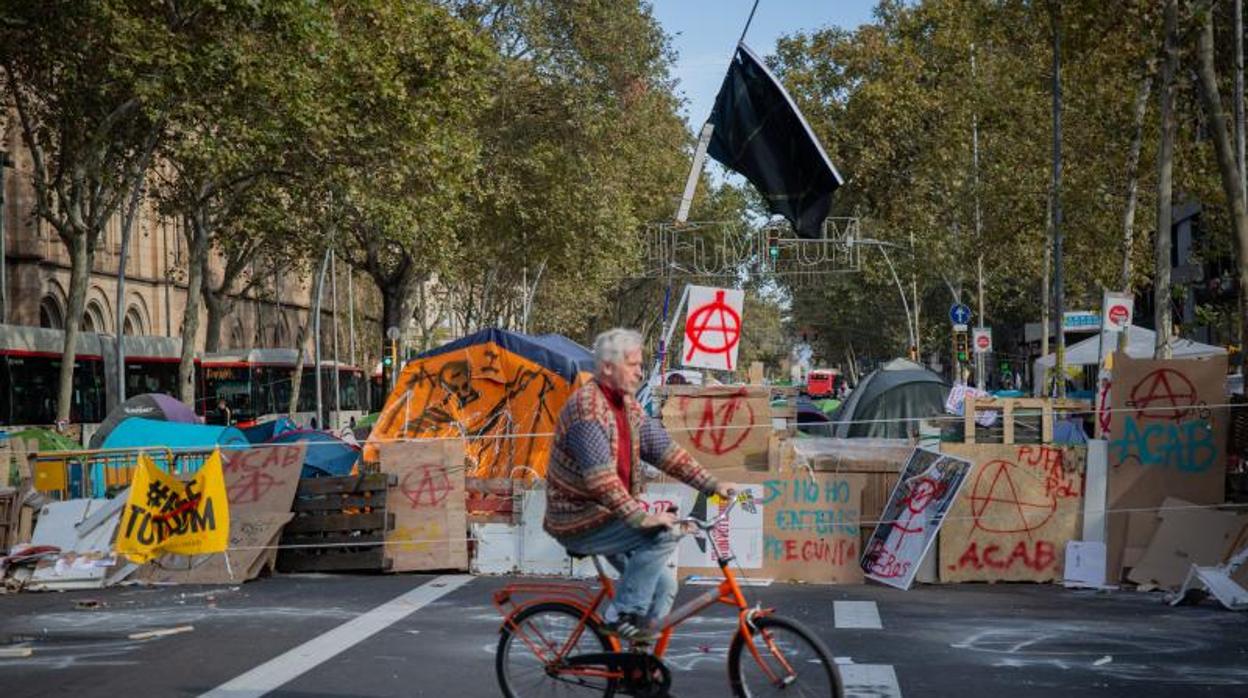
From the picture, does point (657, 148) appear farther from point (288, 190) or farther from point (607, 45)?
point (288, 190)

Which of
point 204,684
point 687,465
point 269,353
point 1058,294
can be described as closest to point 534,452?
point 204,684

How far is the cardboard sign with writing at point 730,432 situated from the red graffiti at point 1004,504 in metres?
2.04

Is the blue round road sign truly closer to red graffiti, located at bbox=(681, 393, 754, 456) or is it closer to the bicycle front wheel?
red graffiti, located at bbox=(681, 393, 754, 456)

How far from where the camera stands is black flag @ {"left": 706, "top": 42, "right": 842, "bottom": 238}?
1739cm

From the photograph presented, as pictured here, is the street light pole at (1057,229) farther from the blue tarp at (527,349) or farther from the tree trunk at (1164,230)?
the blue tarp at (527,349)

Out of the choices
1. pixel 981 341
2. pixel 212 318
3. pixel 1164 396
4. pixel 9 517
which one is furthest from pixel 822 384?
pixel 9 517

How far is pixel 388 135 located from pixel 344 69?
148 cm

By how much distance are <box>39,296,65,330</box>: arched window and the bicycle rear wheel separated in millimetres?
49782

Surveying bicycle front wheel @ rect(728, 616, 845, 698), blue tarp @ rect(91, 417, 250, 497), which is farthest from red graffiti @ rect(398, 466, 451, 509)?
bicycle front wheel @ rect(728, 616, 845, 698)

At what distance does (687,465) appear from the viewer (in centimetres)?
793

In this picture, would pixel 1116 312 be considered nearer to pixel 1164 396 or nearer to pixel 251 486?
pixel 1164 396

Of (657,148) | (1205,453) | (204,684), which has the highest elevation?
(657,148)

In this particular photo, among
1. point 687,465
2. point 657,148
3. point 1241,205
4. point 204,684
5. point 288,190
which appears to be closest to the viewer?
point 687,465

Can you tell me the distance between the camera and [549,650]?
26.3 ft
